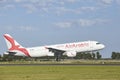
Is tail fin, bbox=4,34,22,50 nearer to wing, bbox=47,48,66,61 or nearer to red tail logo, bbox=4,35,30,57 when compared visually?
red tail logo, bbox=4,35,30,57

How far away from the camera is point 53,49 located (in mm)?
113062

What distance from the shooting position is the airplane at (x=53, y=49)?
107 metres

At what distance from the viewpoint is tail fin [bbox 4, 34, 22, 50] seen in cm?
12180

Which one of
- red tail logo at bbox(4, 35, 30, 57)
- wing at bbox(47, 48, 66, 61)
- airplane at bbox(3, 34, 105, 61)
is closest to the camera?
airplane at bbox(3, 34, 105, 61)

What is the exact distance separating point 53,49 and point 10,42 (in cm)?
1784

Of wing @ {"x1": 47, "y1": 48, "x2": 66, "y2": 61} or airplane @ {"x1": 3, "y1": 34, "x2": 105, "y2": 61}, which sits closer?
airplane @ {"x1": 3, "y1": 34, "x2": 105, "y2": 61}

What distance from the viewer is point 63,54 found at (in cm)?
11188
